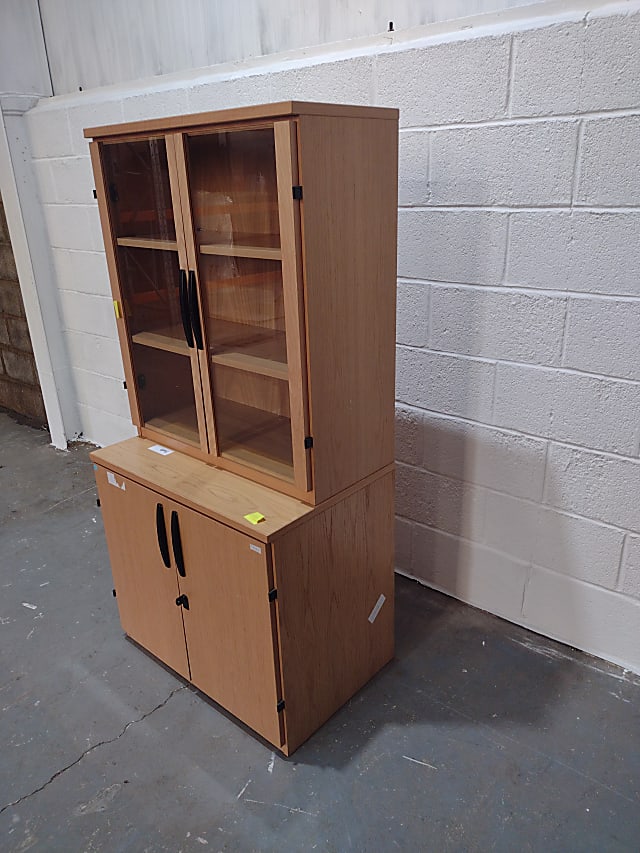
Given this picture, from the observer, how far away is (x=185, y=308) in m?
1.85

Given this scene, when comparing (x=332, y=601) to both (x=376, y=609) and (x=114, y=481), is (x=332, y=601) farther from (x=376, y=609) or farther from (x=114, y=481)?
(x=114, y=481)

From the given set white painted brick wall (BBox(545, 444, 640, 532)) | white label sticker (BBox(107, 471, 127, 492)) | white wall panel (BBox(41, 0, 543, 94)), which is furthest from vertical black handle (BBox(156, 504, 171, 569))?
white wall panel (BBox(41, 0, 543, 94))

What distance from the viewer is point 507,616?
240 cm

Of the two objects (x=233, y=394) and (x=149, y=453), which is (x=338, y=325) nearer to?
(x=233, y=394)

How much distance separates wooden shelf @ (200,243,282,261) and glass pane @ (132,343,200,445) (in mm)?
357

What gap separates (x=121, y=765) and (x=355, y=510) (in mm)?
1009

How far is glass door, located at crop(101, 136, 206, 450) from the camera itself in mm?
1822

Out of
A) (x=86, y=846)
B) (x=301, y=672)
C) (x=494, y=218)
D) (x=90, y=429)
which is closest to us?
(x=86, y=846)

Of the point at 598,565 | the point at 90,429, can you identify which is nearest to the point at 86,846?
the point at 598,565

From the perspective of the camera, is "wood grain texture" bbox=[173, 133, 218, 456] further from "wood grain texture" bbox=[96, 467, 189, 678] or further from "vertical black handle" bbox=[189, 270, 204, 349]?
"wood grain texture" bbox=[96, 467, 189, 678]

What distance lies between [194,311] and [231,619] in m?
0.88

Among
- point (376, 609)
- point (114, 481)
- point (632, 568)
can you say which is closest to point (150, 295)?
point (114, 481)

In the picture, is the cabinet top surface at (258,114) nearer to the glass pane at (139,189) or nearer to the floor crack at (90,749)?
the glass pane at (139,189)

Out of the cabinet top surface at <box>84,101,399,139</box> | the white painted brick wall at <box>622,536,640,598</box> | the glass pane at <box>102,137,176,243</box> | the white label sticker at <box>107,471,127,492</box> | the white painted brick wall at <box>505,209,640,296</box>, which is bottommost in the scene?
the white painted brick wall at <box>622,536,640,598</box>
